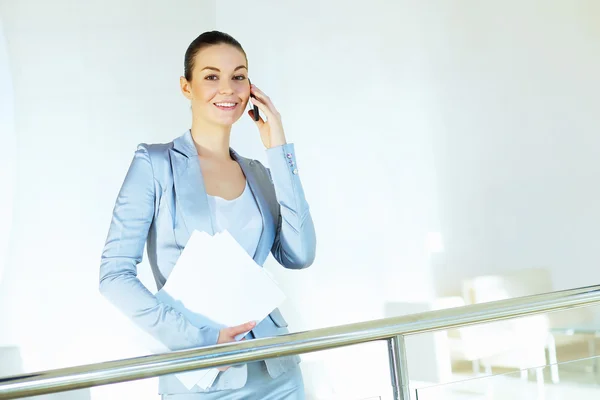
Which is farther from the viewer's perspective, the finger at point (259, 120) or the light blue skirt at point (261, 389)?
the finger at point (259, 120)

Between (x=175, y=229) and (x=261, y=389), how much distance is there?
0.52 m

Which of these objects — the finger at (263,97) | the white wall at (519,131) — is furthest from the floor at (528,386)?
the white wall at (519,131)

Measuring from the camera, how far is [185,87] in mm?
2686

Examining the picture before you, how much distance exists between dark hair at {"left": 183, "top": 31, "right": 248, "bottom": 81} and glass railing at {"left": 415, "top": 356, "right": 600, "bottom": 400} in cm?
162

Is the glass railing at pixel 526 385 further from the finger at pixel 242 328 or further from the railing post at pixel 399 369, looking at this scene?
the finger at pixel 242 328

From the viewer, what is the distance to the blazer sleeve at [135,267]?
201 centimetres

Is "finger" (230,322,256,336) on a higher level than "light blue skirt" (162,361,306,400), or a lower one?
higher

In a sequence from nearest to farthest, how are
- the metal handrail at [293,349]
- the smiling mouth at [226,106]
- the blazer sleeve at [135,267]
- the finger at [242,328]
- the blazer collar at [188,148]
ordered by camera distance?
the metal handrail at [293,349] < the finger at [242,328] < the blazer sleeve at [135,267] < the blazer collar at [188,148] < the smiling mouth at [226,106]

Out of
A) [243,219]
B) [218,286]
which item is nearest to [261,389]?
[218,286]

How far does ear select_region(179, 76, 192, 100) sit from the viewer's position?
265cm

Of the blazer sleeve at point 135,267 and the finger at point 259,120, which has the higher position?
the finger at point 259,120

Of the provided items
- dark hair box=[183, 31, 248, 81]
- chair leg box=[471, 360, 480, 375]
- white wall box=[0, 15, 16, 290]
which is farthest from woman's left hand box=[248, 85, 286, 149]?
chair leg box=[471, 360, 480, 375]

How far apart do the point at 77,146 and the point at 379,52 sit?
4.63 feet

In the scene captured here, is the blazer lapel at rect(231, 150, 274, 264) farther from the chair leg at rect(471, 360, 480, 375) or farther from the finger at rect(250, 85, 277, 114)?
the chair leg at rect(471, 360, 480, 375)
